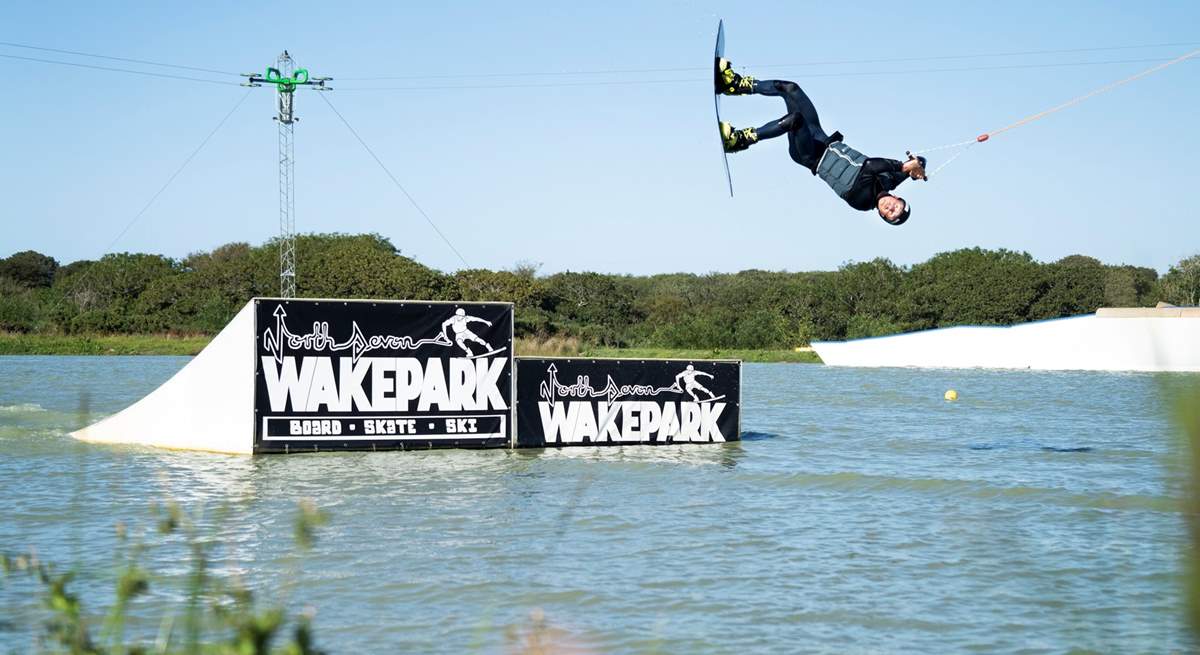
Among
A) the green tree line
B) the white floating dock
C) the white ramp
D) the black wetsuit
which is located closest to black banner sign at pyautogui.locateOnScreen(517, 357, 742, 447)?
the white ramp

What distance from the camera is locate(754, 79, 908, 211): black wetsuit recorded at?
33.3 feet

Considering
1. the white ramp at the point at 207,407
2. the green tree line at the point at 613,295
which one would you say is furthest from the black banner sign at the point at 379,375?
the green tree line at the point at 613,295

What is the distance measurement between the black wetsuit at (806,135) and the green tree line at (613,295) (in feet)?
199

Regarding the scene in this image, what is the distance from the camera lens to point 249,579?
8.56 meters

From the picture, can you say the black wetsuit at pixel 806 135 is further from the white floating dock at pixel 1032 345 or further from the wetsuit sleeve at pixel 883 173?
the white floating dock at pixel 1032 345

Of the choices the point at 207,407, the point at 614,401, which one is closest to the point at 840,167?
the point at 614,401

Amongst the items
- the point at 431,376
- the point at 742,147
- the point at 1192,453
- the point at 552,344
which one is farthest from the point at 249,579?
the point at 552,344

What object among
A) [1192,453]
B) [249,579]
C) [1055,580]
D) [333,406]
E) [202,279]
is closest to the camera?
[1192,453]

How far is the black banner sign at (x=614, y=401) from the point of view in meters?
18.0

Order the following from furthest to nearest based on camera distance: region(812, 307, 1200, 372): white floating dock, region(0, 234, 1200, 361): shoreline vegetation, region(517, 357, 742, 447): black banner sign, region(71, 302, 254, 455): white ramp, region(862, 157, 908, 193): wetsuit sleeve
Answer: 1. region(0, 234, 1200, 361): shoreline vegetation
2. region(812, 307, 1200, 372): white floating dock
3. region(517, 357, 742, 447): black banner sign
4. region(71, 302, 254, 455): white ramp
5. region(862, 157, 908, 193): wetsuit sleeve

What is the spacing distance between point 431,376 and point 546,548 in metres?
7.54

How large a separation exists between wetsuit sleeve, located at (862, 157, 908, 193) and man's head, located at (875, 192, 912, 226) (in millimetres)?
110

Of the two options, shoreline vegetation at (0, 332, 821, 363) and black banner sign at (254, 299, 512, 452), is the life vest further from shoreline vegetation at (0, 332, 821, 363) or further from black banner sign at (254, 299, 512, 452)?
shoreline vegetation at (0, 332, 821, 363)

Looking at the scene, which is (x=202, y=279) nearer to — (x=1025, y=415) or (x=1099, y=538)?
(x=1025, y=415)
